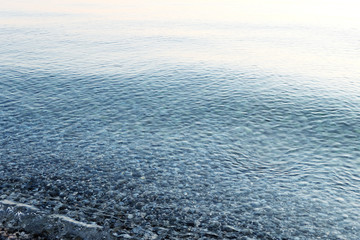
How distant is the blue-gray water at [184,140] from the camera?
88.5 ft

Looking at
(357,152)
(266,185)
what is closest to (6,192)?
(266,185)

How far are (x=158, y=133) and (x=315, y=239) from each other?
24.2 meters

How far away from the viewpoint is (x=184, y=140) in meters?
41.2

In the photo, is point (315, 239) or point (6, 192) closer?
point (315, 239)

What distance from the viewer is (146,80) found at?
215 ft

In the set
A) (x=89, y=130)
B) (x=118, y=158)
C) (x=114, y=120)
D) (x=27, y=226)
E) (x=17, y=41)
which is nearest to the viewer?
(x=27, y=226)

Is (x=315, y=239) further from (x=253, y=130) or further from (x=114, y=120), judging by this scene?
(x=114, y=120)

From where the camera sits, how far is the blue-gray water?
88.5 feet

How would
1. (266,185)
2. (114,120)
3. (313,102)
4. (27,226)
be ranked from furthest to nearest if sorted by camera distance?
(313,102), (114,120), (266,185), (27,226)

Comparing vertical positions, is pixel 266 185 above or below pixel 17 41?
below

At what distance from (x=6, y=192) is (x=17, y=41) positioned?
84.0m

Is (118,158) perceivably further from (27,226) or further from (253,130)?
(253,130)

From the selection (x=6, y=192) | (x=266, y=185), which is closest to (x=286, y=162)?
(x=266, y=185)

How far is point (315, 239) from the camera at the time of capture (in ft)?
81.0
